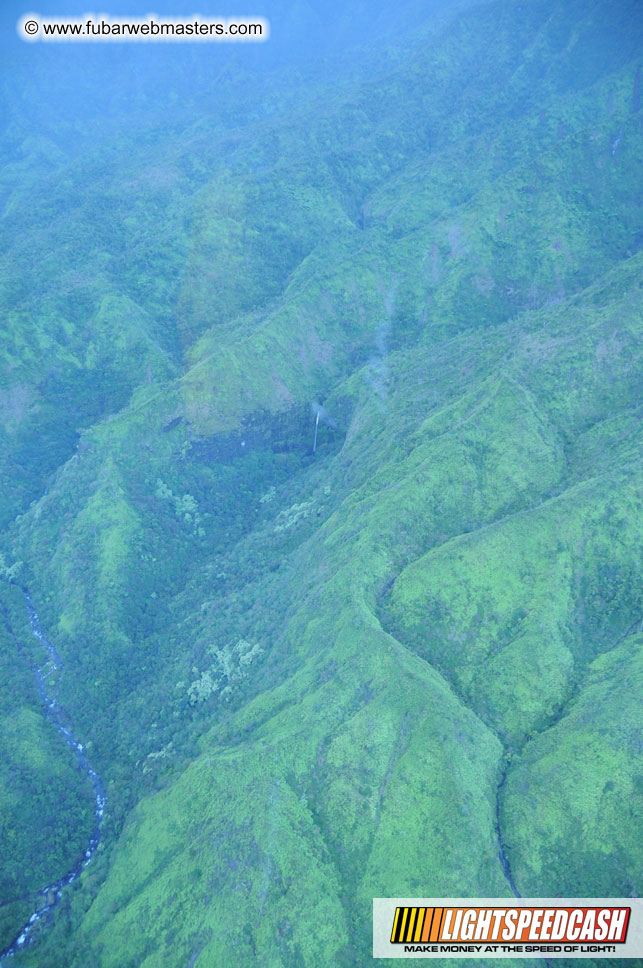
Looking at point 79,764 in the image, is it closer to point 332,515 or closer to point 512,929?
point 332,515

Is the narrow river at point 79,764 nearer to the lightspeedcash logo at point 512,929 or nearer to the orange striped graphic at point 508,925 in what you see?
the lightspeedcash logo at point 512,929

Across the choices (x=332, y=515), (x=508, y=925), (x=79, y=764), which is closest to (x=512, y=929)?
(x=508, y=925)

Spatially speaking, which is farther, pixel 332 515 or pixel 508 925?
pixel 332 515

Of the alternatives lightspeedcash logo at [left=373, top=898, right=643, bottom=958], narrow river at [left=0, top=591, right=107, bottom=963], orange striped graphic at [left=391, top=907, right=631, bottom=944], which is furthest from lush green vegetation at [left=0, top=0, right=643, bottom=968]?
orange striped graphic at [left=391, top=907, right=631, bottom=944]

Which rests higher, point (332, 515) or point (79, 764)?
point (332, 515)

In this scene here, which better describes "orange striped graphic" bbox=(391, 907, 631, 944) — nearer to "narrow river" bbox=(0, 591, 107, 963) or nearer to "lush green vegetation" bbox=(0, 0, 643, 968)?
"lush green vegetation" bbox=(0, 0, 643, 968)

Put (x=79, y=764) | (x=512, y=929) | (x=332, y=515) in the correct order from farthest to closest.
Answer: (x=332, y=515), (x=79, y=764), (x=512, y=929)

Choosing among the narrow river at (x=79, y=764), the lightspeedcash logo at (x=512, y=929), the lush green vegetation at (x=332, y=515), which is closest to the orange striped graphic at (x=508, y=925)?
the lightspeedcash logo at (x=512, y=929)
